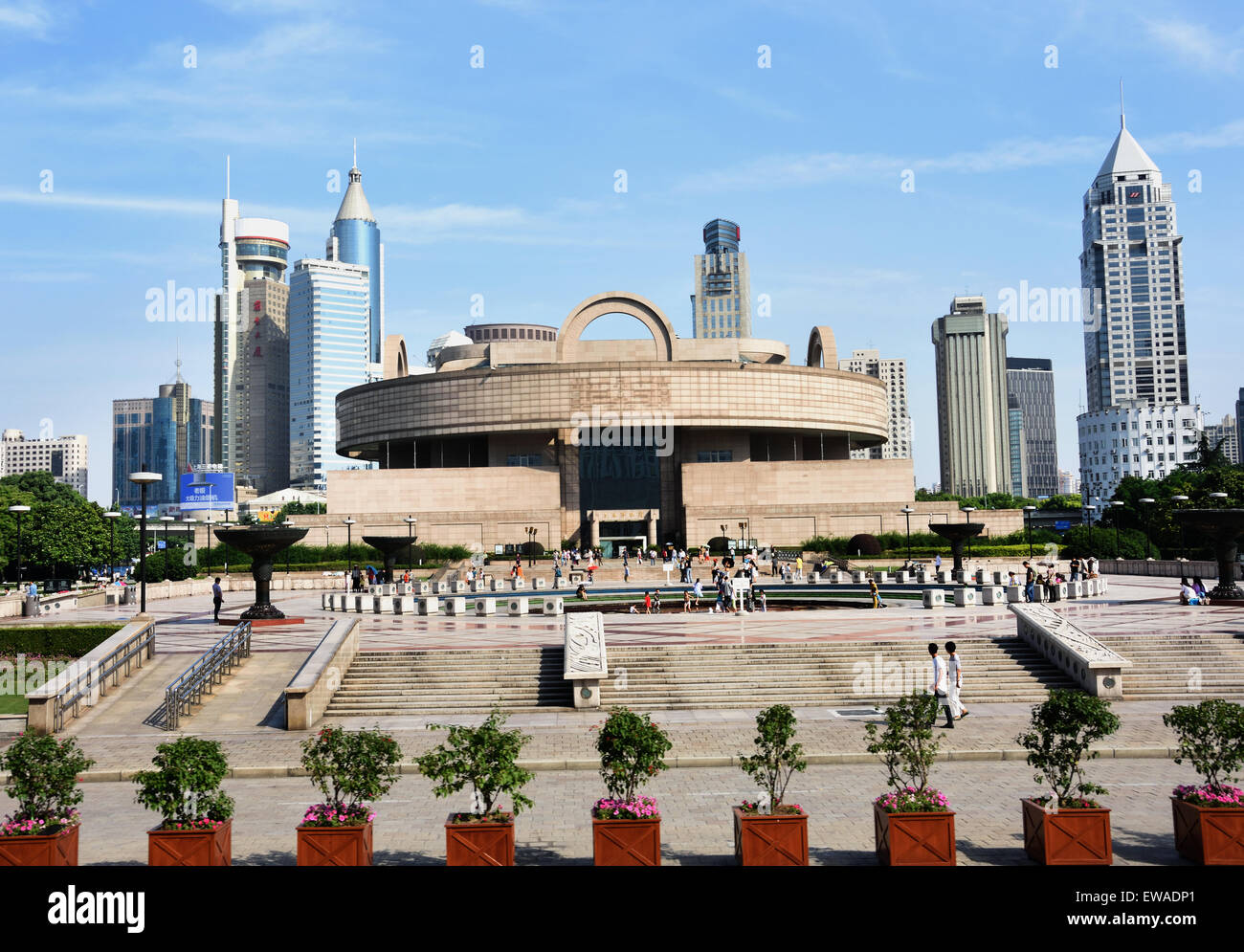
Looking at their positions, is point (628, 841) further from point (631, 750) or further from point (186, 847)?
point (186, 847)

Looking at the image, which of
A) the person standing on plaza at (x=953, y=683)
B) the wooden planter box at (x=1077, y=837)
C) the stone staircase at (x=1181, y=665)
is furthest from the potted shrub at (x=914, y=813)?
the stone staircase at (x=1181, y=665)

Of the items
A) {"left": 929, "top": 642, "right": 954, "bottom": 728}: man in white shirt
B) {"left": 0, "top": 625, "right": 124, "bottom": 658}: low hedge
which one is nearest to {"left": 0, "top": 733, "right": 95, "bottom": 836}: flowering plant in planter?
{"left": 929, "top": 642, "right": 954, "bottom": 728}: man in white shirt

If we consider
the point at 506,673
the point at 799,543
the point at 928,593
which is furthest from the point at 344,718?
the point at 799,543

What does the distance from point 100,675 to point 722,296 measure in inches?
6996

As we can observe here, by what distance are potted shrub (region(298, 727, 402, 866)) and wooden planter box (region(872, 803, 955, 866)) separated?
4.69m

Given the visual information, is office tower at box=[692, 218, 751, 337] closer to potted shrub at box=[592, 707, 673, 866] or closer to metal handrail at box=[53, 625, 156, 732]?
metal handrail at box=[53, 625, 156, 732]

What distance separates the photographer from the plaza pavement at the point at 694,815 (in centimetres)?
1005

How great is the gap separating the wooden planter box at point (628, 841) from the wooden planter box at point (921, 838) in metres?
2.18

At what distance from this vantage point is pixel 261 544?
28.8m

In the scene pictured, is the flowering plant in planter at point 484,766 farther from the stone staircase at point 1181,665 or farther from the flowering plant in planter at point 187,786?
the stone staircase at point 1181,665

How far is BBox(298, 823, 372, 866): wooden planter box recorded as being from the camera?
8.96m

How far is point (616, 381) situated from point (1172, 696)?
56.4 m
